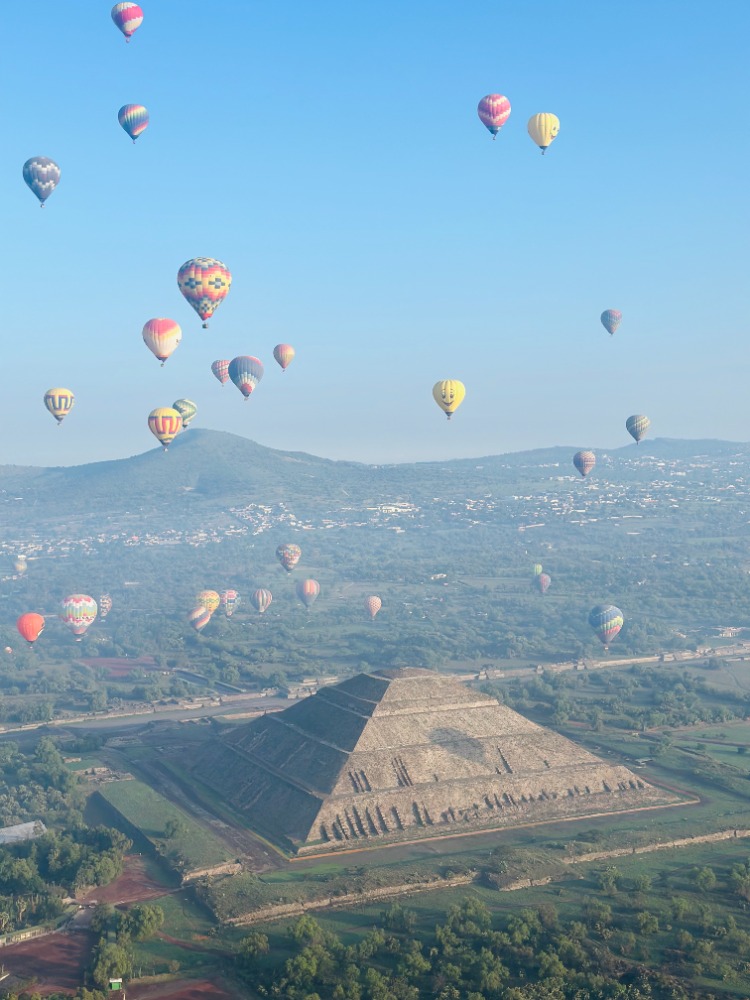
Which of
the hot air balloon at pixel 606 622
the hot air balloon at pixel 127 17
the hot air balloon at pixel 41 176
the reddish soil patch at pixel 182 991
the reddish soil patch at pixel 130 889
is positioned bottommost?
the reddish soil patch at pixel 182 991

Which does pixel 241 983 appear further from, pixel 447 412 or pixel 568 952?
pixel 447 412

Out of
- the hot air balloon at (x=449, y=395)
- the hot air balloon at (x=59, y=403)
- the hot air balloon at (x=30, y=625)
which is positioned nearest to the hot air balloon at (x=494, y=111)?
the hot air balloon at (x=449, y=395)

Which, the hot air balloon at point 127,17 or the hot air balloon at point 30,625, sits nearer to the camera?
the hot air balloon at point 127,17

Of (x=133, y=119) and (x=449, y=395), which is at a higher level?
(x=133, y=119)

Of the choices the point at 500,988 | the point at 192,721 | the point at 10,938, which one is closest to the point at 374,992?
the point at 500,988

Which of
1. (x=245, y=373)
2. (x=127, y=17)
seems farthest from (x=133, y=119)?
(x=245, y=373)

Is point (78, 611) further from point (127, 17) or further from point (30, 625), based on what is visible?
point (127, 17)

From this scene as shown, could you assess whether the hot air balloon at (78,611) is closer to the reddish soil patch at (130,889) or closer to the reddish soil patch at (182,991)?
the reddish soil patch at (130,889)
